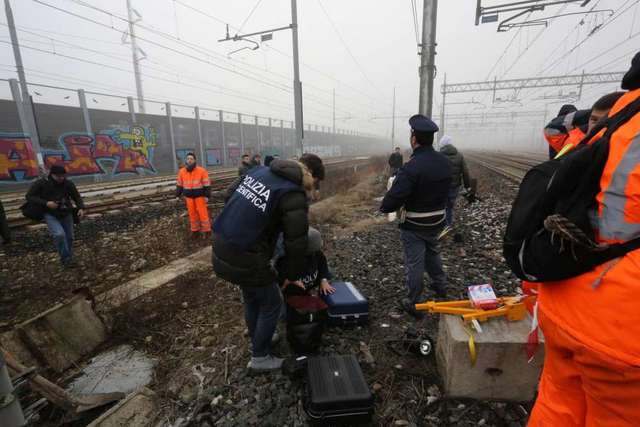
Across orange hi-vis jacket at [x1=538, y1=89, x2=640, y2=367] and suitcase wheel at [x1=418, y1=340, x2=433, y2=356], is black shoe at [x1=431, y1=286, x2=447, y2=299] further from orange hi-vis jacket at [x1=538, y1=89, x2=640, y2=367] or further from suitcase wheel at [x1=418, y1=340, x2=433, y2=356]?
orange hi-vis jacket at [x1=538, y1=89, x2=640, y2=367]

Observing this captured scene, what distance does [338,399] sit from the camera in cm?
224

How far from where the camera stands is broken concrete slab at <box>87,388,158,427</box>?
2.38 m

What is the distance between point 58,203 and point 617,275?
736 centimetres

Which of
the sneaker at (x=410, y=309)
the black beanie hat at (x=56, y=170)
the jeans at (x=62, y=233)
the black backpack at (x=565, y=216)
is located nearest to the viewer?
the black backpack at (x=565, y=216)

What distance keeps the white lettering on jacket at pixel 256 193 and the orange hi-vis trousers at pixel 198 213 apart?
18.1 feet

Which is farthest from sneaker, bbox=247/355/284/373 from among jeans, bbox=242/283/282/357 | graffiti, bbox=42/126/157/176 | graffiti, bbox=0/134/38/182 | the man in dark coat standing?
graffiti, bbox=42/126/157/176

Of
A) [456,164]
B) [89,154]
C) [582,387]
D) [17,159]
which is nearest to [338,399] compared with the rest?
[582,387]

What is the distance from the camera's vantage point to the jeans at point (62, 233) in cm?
562

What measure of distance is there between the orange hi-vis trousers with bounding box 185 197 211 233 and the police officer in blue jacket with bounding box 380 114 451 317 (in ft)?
17.8

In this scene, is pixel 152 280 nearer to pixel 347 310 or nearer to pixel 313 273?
pixel 313 273

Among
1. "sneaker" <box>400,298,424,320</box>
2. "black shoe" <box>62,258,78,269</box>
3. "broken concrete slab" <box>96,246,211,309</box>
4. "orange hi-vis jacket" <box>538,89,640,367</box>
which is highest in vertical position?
"orange hi-vis jacket" <box>538,89,640,367</box>

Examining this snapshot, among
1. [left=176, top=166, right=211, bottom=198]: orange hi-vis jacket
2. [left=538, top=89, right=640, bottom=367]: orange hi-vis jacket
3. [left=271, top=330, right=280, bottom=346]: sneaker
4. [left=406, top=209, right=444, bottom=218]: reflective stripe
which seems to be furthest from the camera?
[left=176, top=166, right=211, bottom=198]: orange hi-vis jacket

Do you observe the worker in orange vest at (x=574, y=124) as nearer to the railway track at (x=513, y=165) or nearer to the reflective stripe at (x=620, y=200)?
the reflective stripe at (x=620, y=200)

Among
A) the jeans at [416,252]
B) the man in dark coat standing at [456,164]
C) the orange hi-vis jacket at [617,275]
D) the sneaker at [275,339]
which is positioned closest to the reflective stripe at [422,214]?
the jeans at [416,252]
